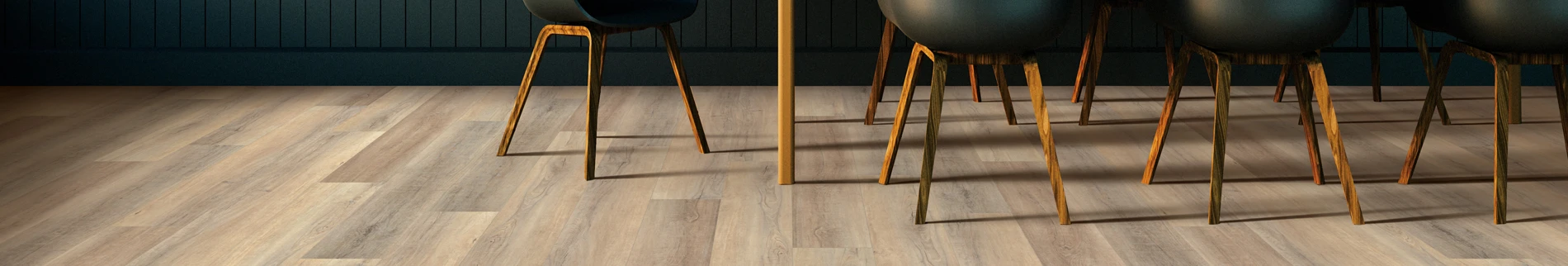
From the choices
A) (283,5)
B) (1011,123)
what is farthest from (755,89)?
(283,5)

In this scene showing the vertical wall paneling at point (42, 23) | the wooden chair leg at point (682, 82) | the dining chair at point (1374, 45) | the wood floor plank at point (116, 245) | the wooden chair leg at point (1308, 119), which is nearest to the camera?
the wood floor plank at point (116, 245)

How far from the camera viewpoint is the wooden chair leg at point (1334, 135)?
216cm

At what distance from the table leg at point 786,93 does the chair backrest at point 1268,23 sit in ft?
2.20

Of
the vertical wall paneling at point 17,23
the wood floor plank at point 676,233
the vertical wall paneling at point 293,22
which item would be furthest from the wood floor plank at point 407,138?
the vertical wall paneling at point 17,23

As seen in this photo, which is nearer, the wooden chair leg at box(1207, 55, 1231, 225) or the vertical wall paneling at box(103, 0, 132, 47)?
the wooden chair leg at box(1207, 55, 1231, 225)

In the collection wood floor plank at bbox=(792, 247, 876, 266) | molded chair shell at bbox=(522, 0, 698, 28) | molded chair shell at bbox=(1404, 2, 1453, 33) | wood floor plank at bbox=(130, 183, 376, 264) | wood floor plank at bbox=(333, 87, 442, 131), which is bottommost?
wood floor plank at bbox=(333, 87, 442, 131)

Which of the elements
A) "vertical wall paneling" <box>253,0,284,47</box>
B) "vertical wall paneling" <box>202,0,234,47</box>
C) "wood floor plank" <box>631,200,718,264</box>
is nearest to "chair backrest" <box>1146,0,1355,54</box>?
"wood floor plank" <box>631,200,718,264</box>

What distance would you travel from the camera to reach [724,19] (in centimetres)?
420

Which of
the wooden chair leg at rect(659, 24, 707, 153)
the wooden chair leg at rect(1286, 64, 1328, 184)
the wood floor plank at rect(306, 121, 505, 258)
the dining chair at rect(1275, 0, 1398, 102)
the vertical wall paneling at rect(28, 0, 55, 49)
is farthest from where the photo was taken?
the vertical wall paneling at rect(28, 0, 55, 49)

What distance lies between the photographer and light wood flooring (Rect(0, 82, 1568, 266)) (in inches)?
78.3

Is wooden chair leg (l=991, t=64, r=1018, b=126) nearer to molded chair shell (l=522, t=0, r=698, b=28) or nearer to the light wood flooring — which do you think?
the light wood flooring

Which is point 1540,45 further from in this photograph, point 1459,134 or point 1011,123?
point 1011,123

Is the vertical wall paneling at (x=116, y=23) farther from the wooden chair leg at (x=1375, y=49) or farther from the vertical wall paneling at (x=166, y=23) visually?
the wooden chair leg at (x=1375, y=49)

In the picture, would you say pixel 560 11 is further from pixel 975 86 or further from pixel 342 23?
pixel 342 23
